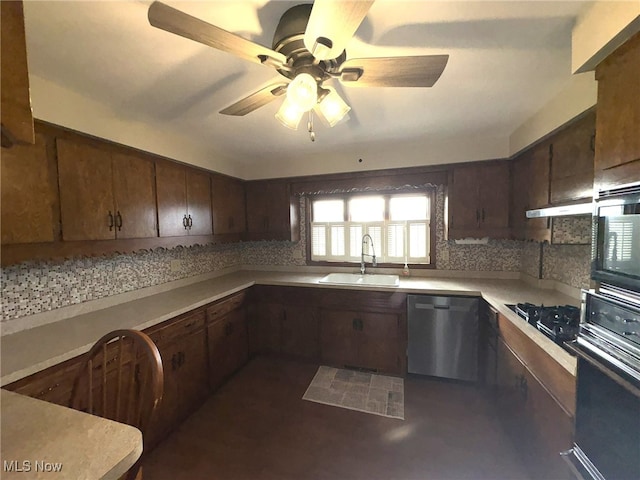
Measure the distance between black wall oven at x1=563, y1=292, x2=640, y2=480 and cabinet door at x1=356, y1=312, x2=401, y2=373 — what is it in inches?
58.6

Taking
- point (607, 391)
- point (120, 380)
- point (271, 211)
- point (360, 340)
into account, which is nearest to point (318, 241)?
point (271, 211)

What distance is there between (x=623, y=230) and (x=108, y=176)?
107 inches

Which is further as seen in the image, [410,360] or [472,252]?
[472,252]

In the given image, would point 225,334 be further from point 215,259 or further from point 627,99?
point 627,99

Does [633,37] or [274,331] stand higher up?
[633,37]

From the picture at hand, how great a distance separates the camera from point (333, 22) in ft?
2.59

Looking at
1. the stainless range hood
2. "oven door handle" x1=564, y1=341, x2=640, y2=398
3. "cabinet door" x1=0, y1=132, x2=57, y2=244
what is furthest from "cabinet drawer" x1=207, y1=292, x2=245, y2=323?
the stainless range hood

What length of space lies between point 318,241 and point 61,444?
287 centimetres

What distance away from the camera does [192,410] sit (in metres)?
2.09

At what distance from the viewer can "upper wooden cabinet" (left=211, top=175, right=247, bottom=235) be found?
281 centimetres

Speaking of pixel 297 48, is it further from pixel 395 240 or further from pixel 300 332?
pixel 300 332

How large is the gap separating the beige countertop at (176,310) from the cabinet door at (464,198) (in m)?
0.61

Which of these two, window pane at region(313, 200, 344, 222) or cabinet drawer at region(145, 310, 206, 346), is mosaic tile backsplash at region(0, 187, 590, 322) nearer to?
window pane at region(313, 200, 344, 222)

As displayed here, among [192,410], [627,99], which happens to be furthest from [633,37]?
[192,410]
